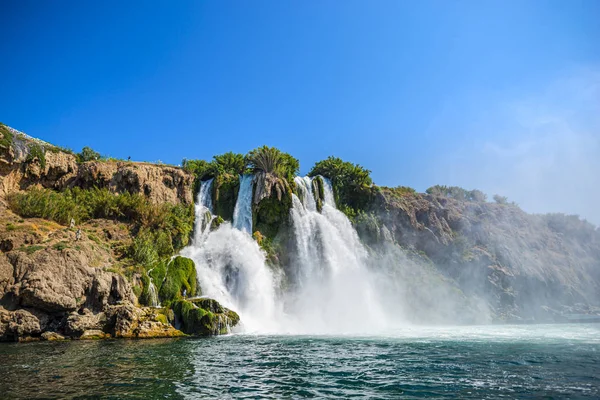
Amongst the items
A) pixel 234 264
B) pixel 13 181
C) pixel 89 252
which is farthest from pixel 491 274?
pixel 13 181

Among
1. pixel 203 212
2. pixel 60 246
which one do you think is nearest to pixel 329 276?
pixel 203 212

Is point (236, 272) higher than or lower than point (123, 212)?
lower

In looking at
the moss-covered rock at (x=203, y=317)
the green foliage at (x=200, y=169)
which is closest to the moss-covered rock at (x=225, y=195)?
the green foliage at (x=200, y=169)

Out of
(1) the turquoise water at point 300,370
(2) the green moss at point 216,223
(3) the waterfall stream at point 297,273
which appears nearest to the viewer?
(1) the turquoise water at point 300,370

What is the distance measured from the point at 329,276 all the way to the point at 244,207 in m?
11.5

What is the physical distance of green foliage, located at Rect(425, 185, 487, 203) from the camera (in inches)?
2489

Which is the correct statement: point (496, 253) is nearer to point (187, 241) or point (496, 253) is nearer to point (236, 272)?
point (236, 272)

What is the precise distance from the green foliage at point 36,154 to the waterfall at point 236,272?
46.5 ft

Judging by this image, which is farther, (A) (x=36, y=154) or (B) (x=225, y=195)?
(B) (x=225, y=195)

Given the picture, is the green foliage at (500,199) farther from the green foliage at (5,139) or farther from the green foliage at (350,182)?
the green foliage at (5,139)

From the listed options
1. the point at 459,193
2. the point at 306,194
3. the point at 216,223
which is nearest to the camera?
the point at 216,223

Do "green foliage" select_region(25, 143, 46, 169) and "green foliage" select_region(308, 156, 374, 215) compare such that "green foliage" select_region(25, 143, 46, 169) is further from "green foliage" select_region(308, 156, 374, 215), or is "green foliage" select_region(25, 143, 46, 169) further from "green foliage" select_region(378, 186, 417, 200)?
"green foliage" select_region(378, 186, 417, 200)

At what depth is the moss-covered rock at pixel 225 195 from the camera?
39.5 metres

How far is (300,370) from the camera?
432 inches
